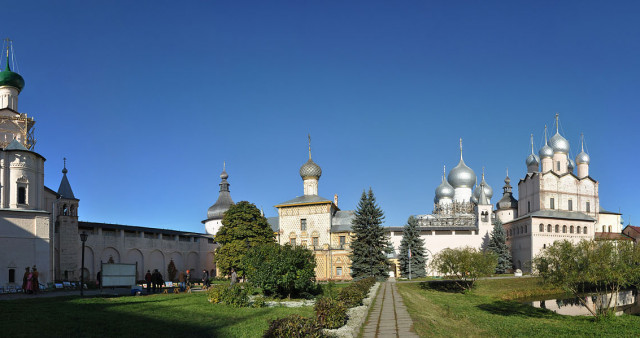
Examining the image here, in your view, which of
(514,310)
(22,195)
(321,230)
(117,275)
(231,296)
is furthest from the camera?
(321,230)

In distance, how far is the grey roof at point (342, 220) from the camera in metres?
45.1

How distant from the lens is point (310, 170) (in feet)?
158

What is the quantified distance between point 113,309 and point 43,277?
14852 mm

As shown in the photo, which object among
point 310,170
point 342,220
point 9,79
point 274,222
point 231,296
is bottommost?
point 231,296

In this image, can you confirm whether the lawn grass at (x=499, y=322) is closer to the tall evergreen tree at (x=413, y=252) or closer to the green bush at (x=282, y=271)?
the green bush at (x=282, y=271)

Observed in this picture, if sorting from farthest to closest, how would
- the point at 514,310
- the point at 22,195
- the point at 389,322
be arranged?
the point at 22,195
the point at 514,310
the point at 389,322

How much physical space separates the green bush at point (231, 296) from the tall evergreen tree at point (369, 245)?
20.3 metres

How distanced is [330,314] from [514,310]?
A: 17043mm

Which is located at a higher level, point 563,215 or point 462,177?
point 462,177

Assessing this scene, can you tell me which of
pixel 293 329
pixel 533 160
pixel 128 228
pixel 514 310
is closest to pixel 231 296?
pixel 293 329

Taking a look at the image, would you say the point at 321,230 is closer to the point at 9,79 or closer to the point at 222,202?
the point at 222,202

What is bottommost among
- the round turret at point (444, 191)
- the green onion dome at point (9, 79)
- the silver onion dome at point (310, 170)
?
the round turret at point (444, 191)

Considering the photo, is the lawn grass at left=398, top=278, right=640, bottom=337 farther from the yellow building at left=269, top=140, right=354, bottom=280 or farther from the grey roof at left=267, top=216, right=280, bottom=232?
the grey roof at left=267, top=216, right=280, bottom=232

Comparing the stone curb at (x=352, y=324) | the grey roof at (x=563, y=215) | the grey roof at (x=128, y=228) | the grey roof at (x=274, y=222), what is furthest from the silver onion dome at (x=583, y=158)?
the stone curb at (x=352, y=324)
